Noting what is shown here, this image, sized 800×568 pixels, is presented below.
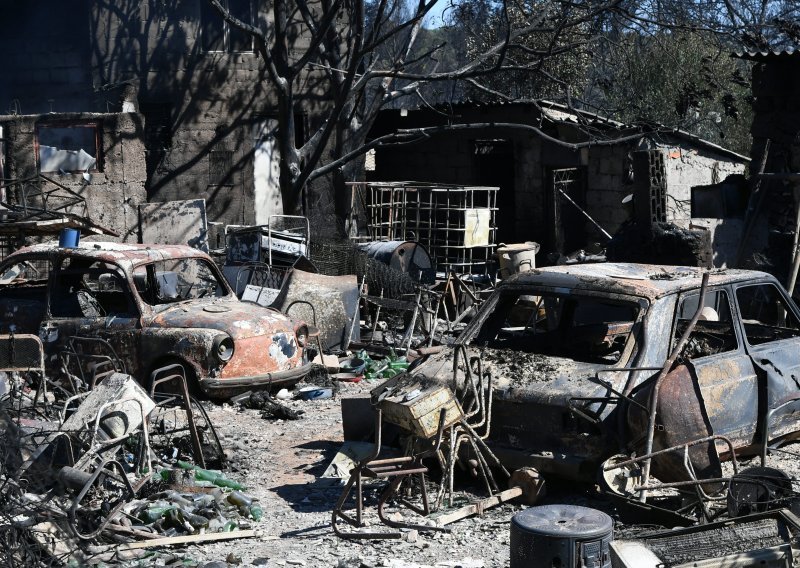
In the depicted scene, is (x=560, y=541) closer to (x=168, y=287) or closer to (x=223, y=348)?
(x=223, y=348)

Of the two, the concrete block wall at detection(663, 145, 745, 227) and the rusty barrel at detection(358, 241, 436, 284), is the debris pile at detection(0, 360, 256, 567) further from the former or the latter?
the concrete block wall at detection(663, 145, 745, 227)

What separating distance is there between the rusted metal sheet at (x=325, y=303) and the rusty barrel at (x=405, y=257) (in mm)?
2456

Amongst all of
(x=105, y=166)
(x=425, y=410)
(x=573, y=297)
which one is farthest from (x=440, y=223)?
(x=425, y=410)

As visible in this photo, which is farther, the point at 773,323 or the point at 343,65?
the point at 343,65

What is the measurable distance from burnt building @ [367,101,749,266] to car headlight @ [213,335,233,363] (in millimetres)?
6662

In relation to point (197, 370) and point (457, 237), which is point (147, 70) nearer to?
point (457, 237)

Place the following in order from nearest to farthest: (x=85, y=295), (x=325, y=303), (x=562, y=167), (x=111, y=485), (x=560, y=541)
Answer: (x=560, y=541) < (x=111, y=485) < (x=85, y=295) < (x=325, y=303) < (x=562, y=167)

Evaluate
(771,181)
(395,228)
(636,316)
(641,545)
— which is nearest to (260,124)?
(395,228)

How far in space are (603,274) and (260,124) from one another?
15.8 m

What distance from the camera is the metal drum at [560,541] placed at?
515cm

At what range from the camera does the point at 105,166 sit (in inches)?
742

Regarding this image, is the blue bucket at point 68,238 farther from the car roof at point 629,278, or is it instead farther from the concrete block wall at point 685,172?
the concrete block wall at point 685,172

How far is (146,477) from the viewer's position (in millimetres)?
6859

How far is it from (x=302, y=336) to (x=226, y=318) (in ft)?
3.25
